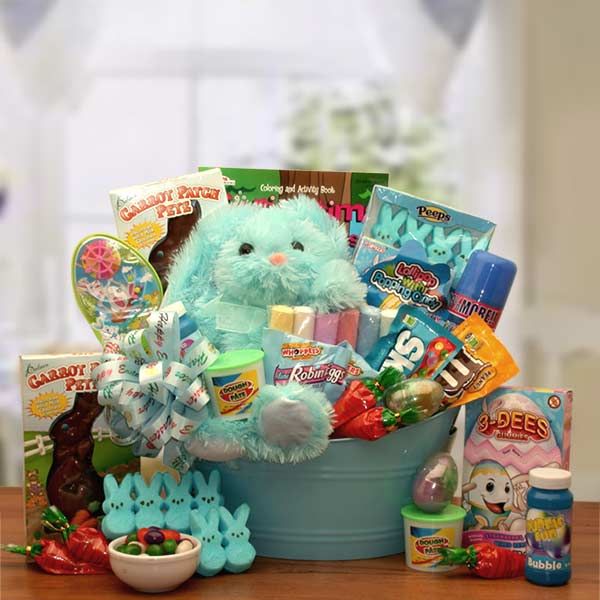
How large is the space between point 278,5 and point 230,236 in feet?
5.32

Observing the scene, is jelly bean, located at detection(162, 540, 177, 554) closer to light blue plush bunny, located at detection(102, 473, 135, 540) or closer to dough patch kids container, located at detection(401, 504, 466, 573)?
light blue plush bunny, located at detection(102, 473, 135, 540)

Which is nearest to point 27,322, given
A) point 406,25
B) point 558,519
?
point 406,25

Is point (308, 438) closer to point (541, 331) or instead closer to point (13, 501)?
point (13, 501)

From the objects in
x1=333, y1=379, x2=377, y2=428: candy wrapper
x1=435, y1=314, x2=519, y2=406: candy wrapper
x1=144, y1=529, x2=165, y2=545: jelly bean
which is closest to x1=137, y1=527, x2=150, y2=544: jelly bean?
x1=144, y1=529, x2=165, y2=545: jelly bean

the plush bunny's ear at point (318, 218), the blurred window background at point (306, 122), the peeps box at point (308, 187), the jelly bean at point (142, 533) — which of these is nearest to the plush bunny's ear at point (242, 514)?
the jelly bean at point (142, 533)

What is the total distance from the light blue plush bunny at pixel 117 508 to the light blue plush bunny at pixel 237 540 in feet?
0.32

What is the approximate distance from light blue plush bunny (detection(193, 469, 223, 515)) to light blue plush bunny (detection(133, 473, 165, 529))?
1.6 inches

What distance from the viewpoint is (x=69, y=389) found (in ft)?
3.63

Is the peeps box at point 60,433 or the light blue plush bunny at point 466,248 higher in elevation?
the light blue plush bunny at point 466,248

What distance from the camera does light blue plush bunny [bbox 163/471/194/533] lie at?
1028mm

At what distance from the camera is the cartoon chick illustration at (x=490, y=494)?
1077 millimetres

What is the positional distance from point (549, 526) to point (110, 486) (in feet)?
1.53

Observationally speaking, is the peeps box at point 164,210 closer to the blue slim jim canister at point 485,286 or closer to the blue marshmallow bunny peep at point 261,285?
the blue marshmallow bunny peep at point 261,285

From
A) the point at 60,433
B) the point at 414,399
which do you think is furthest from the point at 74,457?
the point at 414,399
